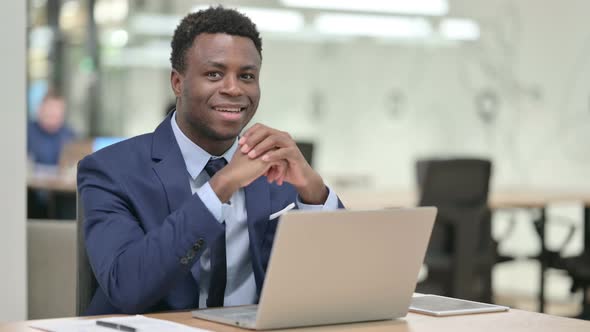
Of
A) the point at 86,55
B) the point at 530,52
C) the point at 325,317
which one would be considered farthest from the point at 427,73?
the point at 325,317

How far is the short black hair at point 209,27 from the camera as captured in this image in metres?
2.19

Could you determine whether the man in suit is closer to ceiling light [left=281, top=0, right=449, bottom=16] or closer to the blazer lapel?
the blazer lapel

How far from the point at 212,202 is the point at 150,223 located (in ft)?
0.67

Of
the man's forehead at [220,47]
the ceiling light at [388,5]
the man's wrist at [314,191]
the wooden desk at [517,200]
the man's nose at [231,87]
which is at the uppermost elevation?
the ceiling light at [388,5]

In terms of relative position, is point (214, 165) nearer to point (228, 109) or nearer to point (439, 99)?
point (228, 109)

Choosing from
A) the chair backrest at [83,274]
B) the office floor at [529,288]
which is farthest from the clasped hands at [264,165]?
the office floor at [529,288]

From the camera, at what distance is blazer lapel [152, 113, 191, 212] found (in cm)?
211

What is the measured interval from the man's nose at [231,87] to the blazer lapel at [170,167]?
170mm

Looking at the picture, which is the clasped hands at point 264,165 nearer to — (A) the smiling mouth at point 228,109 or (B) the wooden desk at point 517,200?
(A) the smiling mouth at point 228,109

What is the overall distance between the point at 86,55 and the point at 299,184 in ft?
26.4

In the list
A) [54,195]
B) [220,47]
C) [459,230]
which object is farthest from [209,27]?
[54,195]

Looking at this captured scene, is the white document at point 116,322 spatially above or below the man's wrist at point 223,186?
Answer: below
